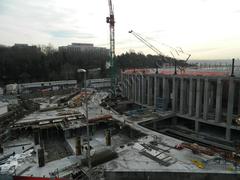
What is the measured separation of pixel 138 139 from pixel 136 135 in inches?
109

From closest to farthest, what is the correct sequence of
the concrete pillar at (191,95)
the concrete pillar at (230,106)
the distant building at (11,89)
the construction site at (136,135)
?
the construction site at (136,135), the concrete pillar at (230,106), the concrete pillar at (191,95), the distant building at (11,89)

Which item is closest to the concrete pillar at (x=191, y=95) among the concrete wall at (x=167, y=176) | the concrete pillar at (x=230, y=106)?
the concrete pillar at (x=230, y=106)

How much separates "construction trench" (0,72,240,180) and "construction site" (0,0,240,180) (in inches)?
4.0

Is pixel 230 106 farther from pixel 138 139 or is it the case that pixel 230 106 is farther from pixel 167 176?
pixel 167 176

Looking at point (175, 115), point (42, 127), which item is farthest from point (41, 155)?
point (175, 115)

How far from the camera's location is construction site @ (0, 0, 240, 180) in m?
20.7

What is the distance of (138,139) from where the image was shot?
29.1 m

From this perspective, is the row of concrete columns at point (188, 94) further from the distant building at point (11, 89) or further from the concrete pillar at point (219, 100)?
the distant building at point (11, 89)

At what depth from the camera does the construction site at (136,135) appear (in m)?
20.7

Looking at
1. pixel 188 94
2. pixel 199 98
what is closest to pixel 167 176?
pixel 199 98

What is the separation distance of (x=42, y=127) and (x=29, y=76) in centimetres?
6275

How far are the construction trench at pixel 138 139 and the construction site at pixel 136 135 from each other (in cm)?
10

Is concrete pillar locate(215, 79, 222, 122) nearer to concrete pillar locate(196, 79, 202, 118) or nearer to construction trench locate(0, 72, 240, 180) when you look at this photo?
construction trench locate(0, 72, 240, 180)

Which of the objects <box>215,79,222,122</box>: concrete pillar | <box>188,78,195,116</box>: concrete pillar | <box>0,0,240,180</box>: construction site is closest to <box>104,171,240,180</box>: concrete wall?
<box>0,0,240,180</box>: construction site
